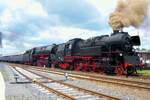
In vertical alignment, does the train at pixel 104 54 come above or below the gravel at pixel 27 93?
above

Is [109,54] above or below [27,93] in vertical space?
above

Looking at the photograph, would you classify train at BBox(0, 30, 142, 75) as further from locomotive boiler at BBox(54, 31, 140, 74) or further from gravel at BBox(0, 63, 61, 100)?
gravel at BBox(0, 63, 61, 100)

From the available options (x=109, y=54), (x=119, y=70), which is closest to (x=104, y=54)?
(x=109, y=54)

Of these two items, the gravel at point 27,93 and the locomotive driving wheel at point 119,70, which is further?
the locomotive driving wheel at point 119,70

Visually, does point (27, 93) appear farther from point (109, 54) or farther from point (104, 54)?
point (104, 54)

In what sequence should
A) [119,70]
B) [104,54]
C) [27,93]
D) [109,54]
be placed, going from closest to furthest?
[27,93], [119,70], [109,54], [104,54]

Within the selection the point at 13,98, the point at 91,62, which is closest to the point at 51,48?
the point at 91,62

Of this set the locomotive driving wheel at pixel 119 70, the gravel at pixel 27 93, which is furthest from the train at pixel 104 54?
the gravel at pixel 27 93

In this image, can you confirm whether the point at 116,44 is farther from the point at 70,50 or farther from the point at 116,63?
the point at 70,50

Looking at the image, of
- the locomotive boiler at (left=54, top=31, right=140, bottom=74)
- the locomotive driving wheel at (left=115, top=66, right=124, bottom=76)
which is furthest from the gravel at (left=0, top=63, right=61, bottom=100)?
the locomotive boiler at (left=54, top=31, right=140, bottom=74)

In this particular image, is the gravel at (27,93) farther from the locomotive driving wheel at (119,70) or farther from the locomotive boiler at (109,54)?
the locomotive boiler at (109,54)

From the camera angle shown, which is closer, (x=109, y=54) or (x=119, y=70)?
(x=119, y=70)

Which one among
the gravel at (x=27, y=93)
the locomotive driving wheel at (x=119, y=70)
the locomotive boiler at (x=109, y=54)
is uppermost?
the locomotive boiler at (x=109, y=54)

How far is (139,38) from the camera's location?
26.3 meters
